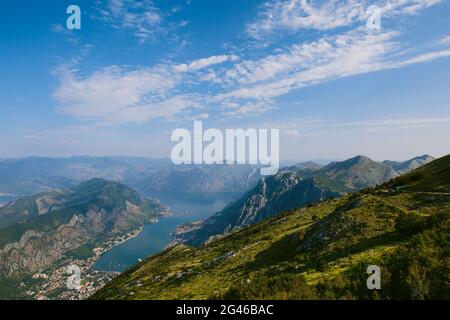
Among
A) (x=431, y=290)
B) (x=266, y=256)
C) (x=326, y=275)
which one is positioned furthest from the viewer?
(x=266, y=256)

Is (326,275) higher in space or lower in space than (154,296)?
higher

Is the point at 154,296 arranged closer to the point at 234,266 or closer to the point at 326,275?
the point at 234,266

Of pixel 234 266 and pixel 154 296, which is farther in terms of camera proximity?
pixel 234 266

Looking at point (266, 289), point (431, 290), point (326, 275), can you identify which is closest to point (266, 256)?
point (326, 275)
